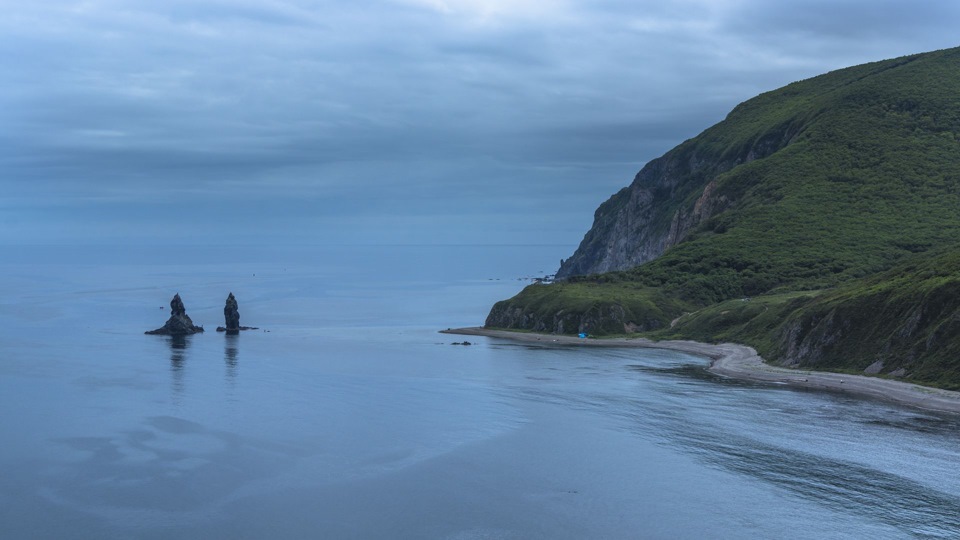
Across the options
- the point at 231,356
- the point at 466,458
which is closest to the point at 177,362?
the point at 231,356

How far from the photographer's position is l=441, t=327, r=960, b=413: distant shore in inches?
4006

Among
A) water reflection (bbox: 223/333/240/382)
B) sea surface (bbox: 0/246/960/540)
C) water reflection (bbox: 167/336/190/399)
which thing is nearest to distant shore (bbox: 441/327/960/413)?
sea surface (bbox: 0/246/960/540)

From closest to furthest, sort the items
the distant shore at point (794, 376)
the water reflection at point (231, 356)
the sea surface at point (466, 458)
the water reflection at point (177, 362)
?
the sea surface at point (466, 458)
the distant shore at point (794, 376)
the water reflection at point (177, 362)
the water reflection at point (231, 356)

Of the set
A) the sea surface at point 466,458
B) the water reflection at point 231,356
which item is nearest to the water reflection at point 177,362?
the sea surface at point 466,458

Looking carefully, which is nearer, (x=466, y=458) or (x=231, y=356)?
(x=466, y=458)

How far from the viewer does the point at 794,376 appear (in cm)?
12650

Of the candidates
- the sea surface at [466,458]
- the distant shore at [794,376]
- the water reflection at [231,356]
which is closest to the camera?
the sea surface at [466,458]

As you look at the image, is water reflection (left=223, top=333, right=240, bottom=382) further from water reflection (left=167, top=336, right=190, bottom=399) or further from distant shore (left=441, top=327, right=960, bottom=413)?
distant shore (left=441, top=327, right=960, bottom=413)

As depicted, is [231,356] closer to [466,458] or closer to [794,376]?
[466,458]

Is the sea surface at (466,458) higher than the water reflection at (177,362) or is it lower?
lower

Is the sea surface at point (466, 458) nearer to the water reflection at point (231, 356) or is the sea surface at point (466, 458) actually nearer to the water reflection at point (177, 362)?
the water reflection at point (177, 362)

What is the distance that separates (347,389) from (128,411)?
3240 cm

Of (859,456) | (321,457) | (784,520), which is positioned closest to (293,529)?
(321,457)

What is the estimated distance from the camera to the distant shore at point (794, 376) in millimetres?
101750
